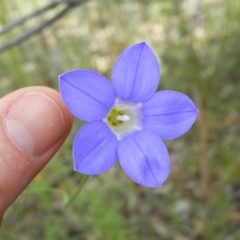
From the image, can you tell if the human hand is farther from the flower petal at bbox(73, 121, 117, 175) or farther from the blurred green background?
the blurred green background

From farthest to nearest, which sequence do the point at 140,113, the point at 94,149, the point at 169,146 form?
the point at 169,146
the point at 140,113
the point at 94,149

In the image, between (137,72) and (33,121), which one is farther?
(33,121)

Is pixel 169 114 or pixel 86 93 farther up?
pixel 86 93

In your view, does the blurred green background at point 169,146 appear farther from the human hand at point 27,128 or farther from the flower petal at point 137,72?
the flower petal at point 137,72

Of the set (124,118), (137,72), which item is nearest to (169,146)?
(124,118)

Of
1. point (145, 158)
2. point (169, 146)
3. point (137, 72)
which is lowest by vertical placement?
point (169, 146)

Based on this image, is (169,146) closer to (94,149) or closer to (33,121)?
(33,121)
